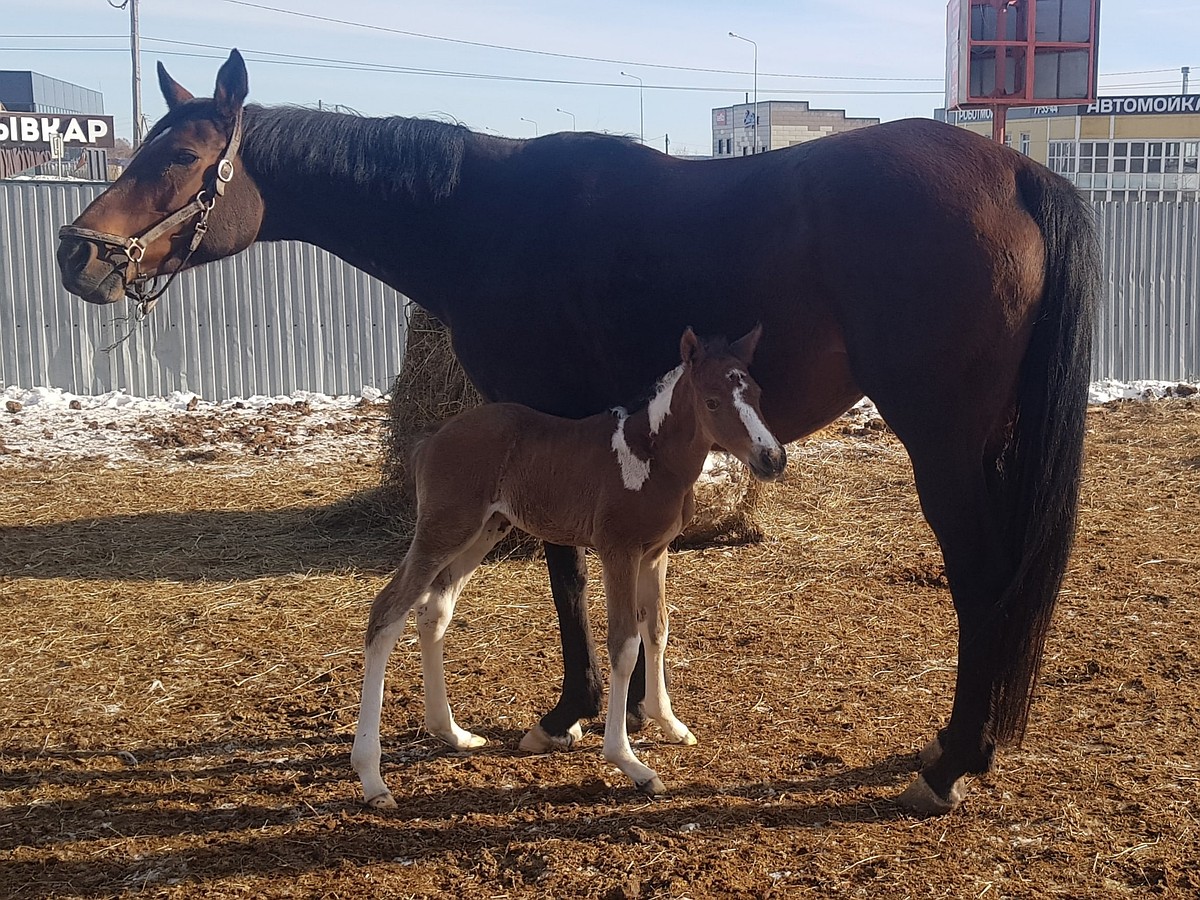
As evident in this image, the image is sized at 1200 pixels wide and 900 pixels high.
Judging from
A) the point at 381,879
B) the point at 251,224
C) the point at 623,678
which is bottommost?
the point at 381,879

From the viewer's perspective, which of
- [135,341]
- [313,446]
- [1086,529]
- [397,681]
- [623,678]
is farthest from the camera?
[135,341]

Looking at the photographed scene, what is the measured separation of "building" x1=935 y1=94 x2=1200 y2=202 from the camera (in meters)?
29.5

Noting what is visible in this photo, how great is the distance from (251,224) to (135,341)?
8.82m

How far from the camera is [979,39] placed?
12.0m

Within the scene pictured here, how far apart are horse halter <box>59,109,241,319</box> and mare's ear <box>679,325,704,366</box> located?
176 cm

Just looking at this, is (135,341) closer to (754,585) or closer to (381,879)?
(754,585)

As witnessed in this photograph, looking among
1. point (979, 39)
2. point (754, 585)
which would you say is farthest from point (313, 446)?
point (979, 39)

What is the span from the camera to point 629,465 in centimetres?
334

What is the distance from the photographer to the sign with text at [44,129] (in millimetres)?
22266

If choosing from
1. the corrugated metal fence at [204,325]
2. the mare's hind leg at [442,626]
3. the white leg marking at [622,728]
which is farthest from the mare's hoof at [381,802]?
the corrugated metal fence at [204,325]

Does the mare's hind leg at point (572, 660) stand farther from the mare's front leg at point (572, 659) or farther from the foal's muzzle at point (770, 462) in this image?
the foal's muzzle at point (770, 462)

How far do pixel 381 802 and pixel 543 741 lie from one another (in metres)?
0.66

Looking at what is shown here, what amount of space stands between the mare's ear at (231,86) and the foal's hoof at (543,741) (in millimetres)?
2435

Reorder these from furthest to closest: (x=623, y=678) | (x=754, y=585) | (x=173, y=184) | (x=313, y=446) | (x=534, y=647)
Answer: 1. (x=313, y=446)
2. (x=754, y=585)
3. (x=534, y=647)
4. (x=173, y=184)
5. (x=623, y=678)
